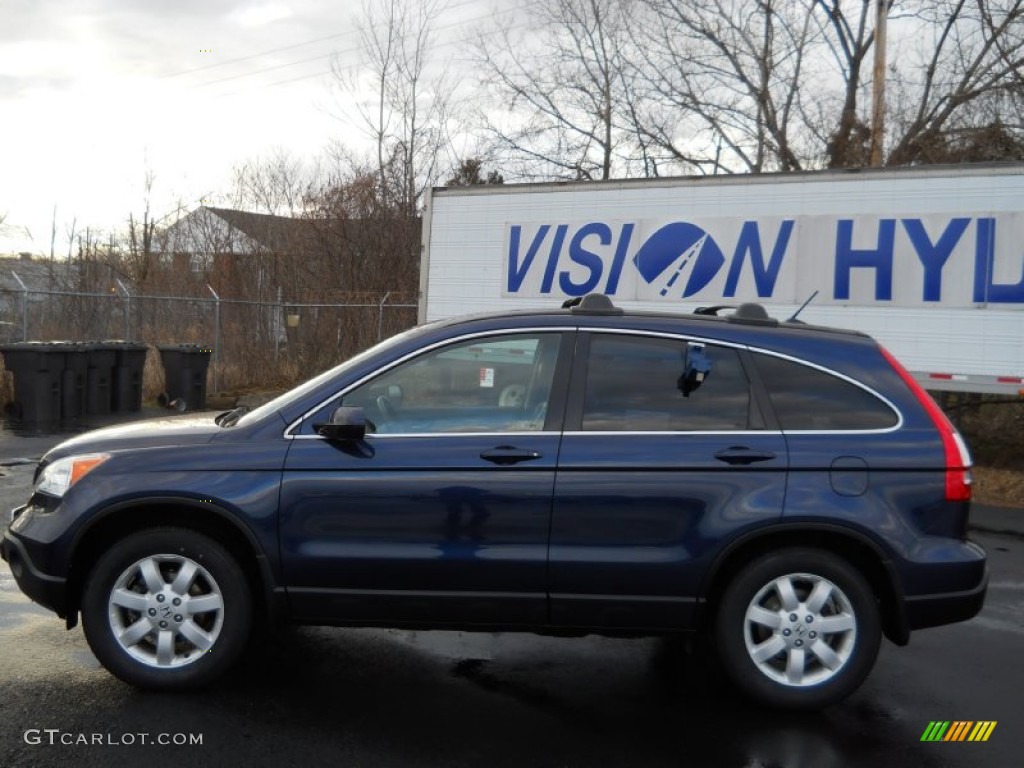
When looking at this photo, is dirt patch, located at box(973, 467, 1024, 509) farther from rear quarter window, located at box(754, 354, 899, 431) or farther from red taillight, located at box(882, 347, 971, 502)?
rear quarter window, located at box(754, 354, 899, 431)

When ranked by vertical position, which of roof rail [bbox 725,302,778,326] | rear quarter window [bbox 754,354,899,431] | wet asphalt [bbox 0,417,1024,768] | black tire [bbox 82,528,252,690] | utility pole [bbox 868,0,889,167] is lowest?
wet asphalt [bbox 0,417,1024,768]

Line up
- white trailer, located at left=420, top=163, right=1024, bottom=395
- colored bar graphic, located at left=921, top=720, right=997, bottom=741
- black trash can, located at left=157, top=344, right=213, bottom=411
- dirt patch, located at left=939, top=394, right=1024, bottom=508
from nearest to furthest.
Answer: colored bar graphic, located at left=921, top=720, right=997, bottom=741 < white trailer, located at left=420, top=163, right=1024, bottom=395 < dirt patch, located at left=939, top=394, right=1024, bottom=508 < black trash can, located at left=157, top=344, right=213, bottom=411

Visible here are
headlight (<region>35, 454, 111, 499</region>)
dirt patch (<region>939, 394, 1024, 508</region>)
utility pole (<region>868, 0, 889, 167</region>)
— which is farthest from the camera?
utility pole (<region>868, 0, 889, 167</region>)

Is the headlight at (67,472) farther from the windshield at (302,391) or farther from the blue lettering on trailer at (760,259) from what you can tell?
the blue lettering on trailer at (760,259)

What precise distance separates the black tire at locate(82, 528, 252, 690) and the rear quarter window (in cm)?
252

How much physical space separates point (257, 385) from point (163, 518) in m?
15.3

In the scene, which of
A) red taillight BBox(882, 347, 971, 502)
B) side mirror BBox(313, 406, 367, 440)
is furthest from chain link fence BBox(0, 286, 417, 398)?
red taillight BBox(882, 347, 971, 502)

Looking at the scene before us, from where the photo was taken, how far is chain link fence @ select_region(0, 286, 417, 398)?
16344 millimetres

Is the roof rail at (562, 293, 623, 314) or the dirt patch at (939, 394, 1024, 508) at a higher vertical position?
the roof rail at (562, 293, 623, 314)

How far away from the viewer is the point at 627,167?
23.3 metres

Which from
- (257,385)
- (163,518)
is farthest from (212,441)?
(257,385)

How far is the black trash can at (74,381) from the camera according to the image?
13.1 meters

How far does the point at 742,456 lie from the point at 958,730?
1509 mm

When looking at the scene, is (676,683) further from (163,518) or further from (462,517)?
(163,518)
